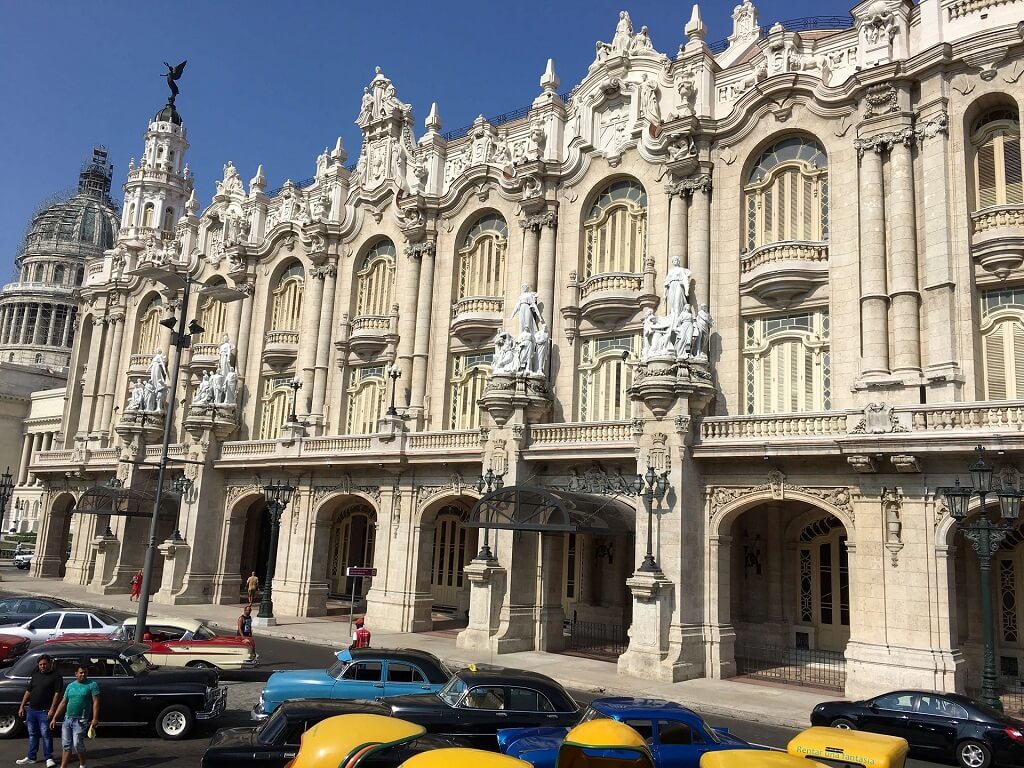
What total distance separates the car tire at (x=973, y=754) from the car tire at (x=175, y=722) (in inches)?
522

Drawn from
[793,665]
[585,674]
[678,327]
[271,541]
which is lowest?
[585,674]

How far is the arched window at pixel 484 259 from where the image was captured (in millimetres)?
32250

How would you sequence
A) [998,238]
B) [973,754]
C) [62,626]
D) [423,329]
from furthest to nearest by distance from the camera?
[423,329], [998,238], [62,626], [973,754]

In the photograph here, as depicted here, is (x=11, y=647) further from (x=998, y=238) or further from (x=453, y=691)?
(x=998, y=238)

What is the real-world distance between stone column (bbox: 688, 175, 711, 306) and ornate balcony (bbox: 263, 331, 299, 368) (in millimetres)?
20021

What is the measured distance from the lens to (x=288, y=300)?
39719 millimetres

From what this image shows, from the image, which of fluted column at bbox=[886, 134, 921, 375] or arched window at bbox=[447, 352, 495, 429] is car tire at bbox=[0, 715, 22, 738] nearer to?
arched window at bbox=[447, 352, 495, 429]

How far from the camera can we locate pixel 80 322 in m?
51.1

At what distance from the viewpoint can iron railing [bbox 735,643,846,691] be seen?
21.7m

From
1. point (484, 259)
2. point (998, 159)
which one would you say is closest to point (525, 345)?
point (484, 259)

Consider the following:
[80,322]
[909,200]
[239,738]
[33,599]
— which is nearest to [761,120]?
[909,200]

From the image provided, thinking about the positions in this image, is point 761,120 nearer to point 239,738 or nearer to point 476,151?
point 476,151

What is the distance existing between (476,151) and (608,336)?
10.8 m

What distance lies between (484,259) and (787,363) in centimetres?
1331
